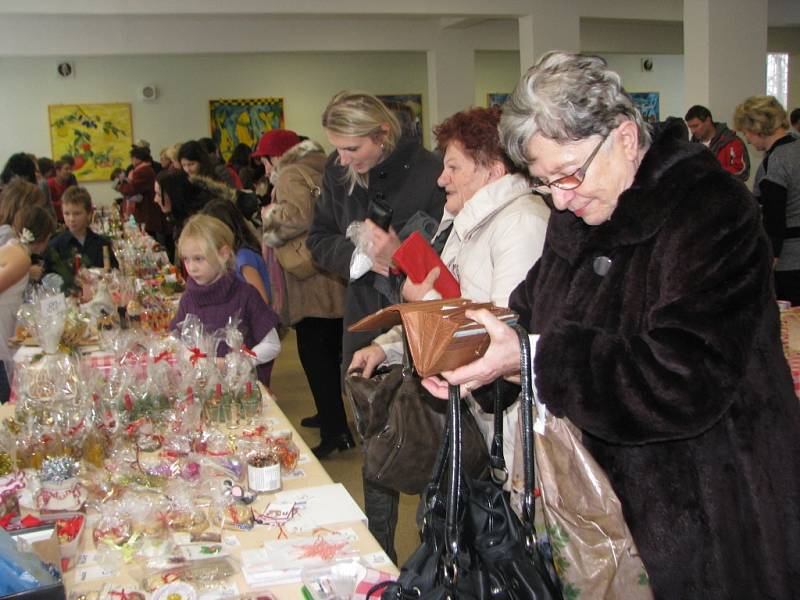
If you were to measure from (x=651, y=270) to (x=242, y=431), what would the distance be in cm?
146

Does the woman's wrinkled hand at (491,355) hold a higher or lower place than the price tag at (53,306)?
higher

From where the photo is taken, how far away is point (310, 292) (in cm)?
424

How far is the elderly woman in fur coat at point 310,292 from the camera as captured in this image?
13.9ft

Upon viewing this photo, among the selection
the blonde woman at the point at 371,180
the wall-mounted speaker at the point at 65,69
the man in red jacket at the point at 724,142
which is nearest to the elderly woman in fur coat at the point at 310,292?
the blonde woman at the point at 371,180

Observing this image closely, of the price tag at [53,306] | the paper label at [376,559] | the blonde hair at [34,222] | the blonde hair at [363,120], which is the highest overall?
the blonde hair at [363,120]

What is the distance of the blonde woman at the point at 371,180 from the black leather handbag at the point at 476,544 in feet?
5.15

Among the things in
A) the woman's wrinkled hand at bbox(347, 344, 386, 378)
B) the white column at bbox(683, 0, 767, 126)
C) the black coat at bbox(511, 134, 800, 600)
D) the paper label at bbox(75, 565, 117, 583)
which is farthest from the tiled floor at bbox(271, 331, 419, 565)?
the white column at bbox(683, 0, 767, 126)

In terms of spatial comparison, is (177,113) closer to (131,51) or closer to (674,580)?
(131,51)

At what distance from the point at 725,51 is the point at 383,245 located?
5629 mm

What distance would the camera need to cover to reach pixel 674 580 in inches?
54.8

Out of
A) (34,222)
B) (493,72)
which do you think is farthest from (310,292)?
(493,72)

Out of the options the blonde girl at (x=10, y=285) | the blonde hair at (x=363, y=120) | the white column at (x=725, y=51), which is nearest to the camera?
the blonde hair at (x=363, y=120)

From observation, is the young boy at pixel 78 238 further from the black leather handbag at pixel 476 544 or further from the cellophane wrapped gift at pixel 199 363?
the black leather handbag at pixel 476 544

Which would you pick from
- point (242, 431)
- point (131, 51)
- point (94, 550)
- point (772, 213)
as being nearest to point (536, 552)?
point (94, 550)
